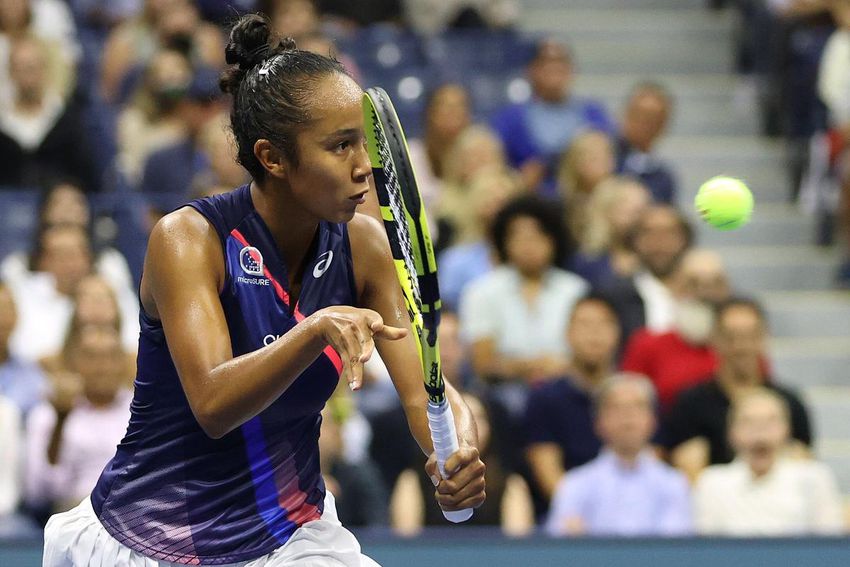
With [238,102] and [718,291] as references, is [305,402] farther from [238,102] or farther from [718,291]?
[718,291]

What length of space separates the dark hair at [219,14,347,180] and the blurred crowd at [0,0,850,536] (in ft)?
7.33

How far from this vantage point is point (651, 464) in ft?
21.1

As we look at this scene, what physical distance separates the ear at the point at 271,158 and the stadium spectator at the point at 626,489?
354 centimetres

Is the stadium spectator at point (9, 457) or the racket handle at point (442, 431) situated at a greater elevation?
the racket handle at point (442, 431)

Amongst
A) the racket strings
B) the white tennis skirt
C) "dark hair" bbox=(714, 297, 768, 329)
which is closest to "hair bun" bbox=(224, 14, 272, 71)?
the racket strings

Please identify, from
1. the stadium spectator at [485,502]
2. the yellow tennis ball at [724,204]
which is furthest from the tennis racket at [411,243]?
the stadium spectator at [485,502]

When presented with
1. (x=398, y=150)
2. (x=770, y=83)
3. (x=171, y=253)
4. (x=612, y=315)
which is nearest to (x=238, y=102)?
(x=171, y=253)

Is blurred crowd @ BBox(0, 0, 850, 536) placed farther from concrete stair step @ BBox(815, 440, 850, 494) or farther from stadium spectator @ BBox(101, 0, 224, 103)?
concrete stair step @ BBox(815, 440, 850, 494)

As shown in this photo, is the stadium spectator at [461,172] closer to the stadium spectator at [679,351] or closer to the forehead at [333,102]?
the stadium spectator at [679,351]

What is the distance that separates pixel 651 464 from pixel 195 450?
356 cm

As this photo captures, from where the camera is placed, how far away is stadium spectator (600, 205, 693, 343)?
7.50m

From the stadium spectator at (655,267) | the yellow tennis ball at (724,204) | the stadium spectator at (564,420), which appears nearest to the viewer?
the yellow tennis ball at (724,204)

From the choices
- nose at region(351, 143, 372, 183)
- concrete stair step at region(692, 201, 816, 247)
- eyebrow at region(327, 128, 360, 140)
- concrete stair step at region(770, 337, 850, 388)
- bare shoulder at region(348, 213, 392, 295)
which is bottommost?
concrete stair step at region(770, 337, 850, 388)

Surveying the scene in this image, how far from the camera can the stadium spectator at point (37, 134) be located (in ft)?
27.2
